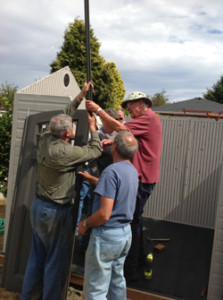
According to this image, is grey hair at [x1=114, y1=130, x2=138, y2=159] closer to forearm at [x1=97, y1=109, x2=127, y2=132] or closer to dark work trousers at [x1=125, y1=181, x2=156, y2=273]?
forearm at [x1=97, y1=109, x2=127, y2=132]

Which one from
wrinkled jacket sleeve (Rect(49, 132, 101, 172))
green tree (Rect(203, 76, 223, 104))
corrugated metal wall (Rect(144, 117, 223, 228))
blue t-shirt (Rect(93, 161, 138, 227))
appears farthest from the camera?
green tree (Rect(203, 76, 223, 104))

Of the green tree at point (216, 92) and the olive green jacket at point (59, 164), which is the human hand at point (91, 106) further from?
the green tree at point (216, 92)

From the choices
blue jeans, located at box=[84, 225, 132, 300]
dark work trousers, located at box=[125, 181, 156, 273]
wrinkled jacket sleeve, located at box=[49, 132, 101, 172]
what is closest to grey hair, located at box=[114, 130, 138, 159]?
wrinkled jacket sleeve, located at box=[49, 132, 101, 172]

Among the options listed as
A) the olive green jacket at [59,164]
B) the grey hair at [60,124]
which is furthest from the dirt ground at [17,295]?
the grey hair at [60,124]

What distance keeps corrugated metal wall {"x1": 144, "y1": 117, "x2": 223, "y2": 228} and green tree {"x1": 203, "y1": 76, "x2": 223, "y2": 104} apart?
2996 cm

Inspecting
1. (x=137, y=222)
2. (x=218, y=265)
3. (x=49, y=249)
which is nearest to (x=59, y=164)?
(x=49, y=249)

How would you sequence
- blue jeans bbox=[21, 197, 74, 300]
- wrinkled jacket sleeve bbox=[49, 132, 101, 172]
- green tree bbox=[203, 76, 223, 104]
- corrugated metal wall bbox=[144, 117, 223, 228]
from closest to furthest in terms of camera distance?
wrinkled jacket sleeve bbox=[49, 132, 101, 172]
blue jeans bbox=[21, 197, 74, 300]
corrugated metal wall bbox=[144, 117, 223, 228]
green tree bbox=[203, 76, 223, 104]

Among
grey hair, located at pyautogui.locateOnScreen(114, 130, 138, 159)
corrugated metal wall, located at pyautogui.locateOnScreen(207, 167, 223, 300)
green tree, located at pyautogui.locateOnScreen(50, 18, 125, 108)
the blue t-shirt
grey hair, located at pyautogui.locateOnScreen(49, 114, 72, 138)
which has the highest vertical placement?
green tree, located at pyautogui.locateOnScreen(50, 18, 125, 108)

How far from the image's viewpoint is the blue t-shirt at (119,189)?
6.60ft

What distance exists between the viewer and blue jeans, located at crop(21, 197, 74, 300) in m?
2.56

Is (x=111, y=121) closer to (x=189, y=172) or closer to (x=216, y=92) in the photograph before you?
(x=189, y=172)

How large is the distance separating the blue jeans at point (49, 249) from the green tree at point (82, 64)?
16.9 m

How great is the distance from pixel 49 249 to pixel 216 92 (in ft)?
113

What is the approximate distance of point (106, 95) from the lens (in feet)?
63.4
